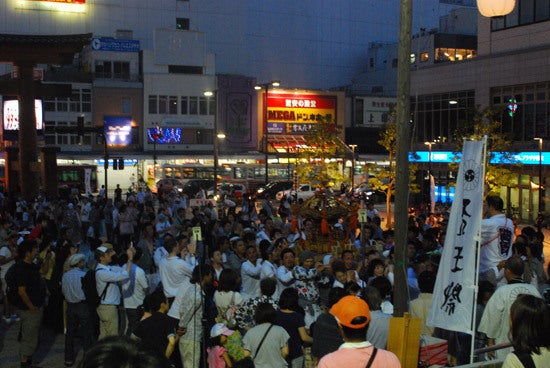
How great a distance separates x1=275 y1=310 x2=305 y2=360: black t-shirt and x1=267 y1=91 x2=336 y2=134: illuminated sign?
163 ft

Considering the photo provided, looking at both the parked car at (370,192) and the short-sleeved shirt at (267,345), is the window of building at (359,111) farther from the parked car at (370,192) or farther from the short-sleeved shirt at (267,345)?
the short-sleeved shirt at (267,345)

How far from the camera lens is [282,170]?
5238cm

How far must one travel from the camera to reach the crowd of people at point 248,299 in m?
6.40

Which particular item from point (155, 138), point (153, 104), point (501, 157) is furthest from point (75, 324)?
point (153, 104)

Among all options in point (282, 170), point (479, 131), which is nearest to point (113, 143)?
point (282, 170)

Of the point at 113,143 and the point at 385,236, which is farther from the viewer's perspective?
the point at 113,143

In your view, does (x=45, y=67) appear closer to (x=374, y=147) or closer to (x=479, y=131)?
(x=374, y=147)

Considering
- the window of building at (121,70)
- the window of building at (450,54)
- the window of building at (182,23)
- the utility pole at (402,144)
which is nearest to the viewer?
the utility pole at (402,144)

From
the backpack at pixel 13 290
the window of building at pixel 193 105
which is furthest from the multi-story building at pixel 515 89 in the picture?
the window of building at pixel 193 105

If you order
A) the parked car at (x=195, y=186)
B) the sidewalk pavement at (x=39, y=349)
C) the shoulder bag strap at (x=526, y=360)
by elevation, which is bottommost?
the sidewalk pavement at (x=39, y=349)

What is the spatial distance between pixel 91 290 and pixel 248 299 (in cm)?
248

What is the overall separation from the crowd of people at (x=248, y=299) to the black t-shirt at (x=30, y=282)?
0.01 m

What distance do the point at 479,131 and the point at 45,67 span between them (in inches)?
1544

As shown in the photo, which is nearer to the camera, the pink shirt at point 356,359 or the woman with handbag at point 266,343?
the pink shirt at point 356,359
